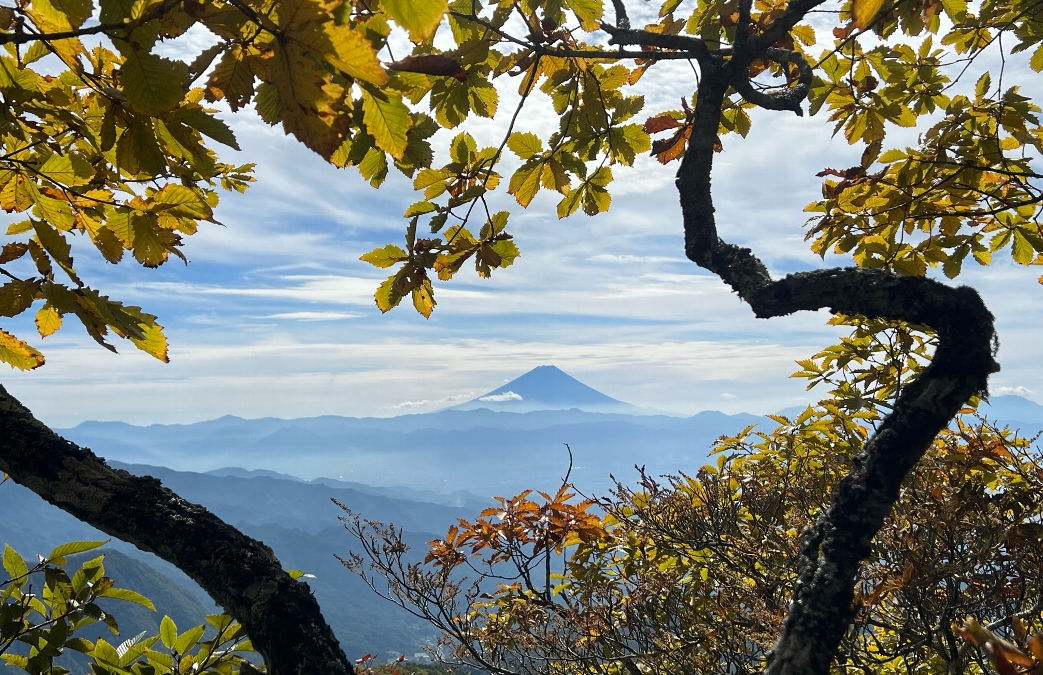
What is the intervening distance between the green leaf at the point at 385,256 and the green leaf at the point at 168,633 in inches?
72.2

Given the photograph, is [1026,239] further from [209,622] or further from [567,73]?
[209,622]

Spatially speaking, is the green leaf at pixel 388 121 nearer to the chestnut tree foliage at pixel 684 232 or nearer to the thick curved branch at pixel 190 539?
the chestnut tree foliage at pixel 684 232

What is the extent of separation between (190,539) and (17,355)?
2.88ft

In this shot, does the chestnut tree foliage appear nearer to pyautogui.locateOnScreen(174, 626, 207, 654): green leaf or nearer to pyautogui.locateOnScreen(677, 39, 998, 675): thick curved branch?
pyautogui.locateOnScreen(677, 39, 998, 675): thick curved branch

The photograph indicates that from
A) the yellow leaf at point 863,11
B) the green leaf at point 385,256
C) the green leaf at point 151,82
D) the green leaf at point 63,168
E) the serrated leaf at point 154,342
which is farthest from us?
the green leaf at point 385,256

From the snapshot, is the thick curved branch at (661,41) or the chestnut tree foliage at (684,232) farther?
the thick curved branch at (661,41)

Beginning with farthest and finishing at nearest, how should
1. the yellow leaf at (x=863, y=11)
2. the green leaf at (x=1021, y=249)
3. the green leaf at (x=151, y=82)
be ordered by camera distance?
the green leaf at (x=1021, y=249), the yellow leaf at (x=863, y=11), the green leaf at (x=151, y=82)

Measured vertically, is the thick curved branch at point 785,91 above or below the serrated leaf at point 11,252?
above

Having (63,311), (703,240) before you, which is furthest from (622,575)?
(63,311)

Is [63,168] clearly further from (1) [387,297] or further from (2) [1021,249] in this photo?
(2) [1021,249]

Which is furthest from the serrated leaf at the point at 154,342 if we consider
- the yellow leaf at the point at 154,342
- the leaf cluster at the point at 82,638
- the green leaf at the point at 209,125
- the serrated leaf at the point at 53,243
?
the leaf cluster at the point at 82,638

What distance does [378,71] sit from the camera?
34.3 inches

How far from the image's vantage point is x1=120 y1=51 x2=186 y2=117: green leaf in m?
1.03

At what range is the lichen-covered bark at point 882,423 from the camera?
5.00 ft
